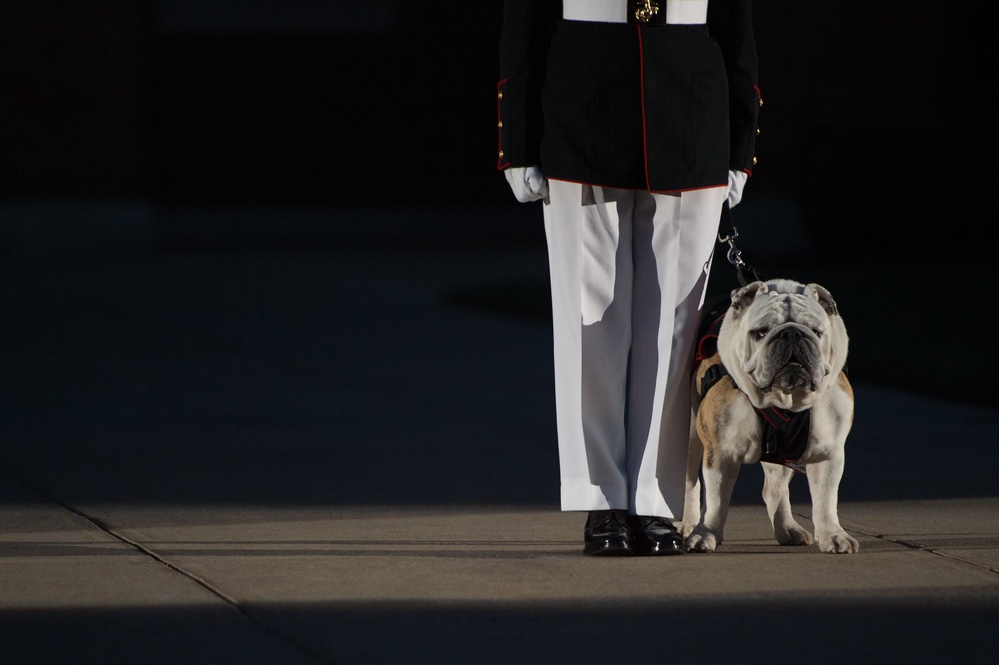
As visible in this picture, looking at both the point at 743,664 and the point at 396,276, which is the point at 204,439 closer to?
the point at 743,664

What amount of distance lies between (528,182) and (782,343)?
0.90 meters

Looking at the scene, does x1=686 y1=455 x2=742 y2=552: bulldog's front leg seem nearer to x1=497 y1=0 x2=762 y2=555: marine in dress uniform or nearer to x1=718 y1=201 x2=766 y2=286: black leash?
x1=497 y1=0 x2=762 y2=555: marine in dress uniform

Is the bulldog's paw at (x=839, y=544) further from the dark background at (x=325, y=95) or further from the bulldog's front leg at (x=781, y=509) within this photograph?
the dark background at (x=325, y=95)

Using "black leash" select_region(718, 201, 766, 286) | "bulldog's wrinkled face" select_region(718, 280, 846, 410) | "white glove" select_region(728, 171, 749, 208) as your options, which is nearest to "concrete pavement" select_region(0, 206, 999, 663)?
"bulldog's wrinkled face" select_region(718, 280, 846, 410)

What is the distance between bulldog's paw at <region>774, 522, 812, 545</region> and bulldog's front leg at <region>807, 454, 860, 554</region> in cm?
11

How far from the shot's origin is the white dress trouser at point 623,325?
16.4 ft

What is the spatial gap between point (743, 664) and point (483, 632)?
653 mm

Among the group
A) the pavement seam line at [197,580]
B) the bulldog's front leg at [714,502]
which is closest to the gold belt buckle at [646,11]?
the bulldog's front leg at [714,502]

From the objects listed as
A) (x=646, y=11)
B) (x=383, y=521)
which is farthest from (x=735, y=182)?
(x=383, y=521)

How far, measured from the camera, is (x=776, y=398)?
15.6 ft

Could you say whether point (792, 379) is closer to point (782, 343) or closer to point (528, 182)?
point (782, 343)

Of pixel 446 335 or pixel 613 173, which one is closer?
pixel 613 173

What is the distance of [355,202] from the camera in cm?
2188

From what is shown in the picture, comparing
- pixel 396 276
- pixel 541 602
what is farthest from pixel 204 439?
pixel 396 276
